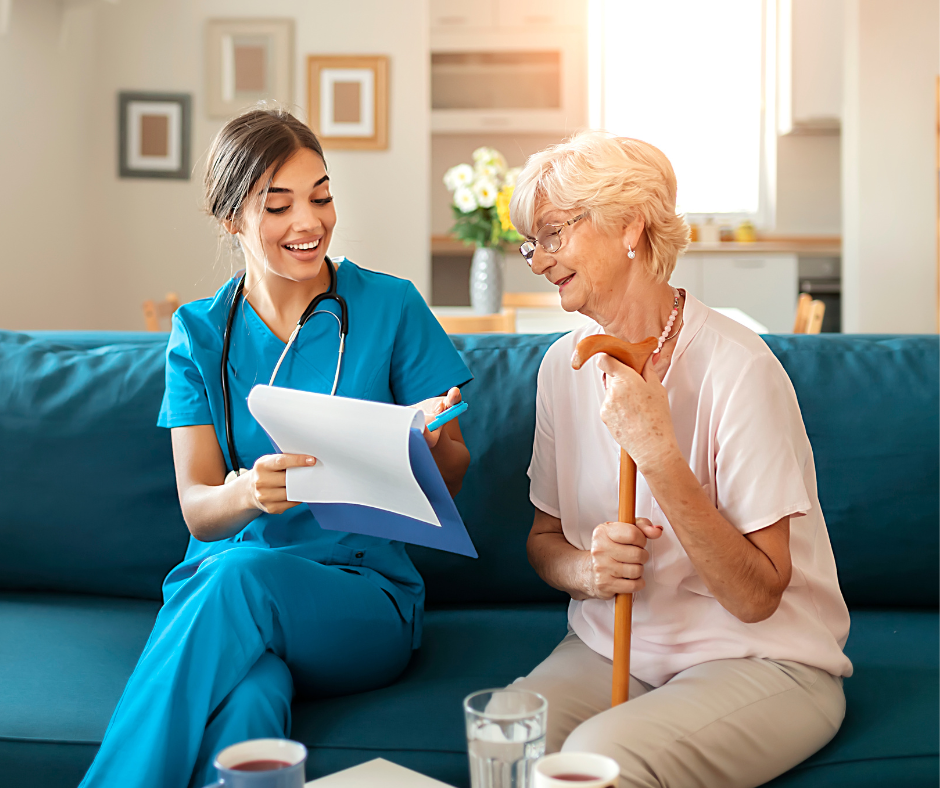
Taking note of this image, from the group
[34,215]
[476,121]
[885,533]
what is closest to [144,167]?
[34,215]

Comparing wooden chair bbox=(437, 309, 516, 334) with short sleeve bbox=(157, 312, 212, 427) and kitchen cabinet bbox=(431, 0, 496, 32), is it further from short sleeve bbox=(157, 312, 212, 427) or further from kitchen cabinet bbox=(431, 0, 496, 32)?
kitchen cabinet bbox=(431, 0, 496, 32)

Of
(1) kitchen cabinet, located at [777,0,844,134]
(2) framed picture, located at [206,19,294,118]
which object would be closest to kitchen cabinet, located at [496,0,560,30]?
(1) kitchen cabinet, located at [777,0,844,134]

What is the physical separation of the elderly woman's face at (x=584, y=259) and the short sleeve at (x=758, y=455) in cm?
22

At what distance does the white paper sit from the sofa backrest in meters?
0.54

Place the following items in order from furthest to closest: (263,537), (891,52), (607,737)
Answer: (891,52) < (263,537) < (607,737)

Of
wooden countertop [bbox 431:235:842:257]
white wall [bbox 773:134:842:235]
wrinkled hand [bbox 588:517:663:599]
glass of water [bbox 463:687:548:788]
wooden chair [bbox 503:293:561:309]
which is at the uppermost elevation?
white wall [bbox 773:134:842:235]

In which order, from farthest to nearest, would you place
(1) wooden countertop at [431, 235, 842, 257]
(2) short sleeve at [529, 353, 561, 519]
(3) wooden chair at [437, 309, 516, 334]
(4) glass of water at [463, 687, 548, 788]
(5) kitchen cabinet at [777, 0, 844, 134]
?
(1) wooden countertop at [431, 235, 842, 257] < (5) kitchen cabinet at [777, 0, 844, 134] < (3) wooden chair at [437, 309, 516, 334] < (2) short sleeve at [529, 353, 561, 519] < (4) glass of water at [463, 687, 548, 788]

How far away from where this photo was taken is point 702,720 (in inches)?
42.0

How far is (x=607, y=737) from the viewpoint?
3.34ft

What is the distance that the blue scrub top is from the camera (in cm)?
141

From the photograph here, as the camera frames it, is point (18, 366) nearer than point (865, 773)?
No

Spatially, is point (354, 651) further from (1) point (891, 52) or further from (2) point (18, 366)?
(1) point (891, 52)

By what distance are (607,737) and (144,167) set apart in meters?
4.80

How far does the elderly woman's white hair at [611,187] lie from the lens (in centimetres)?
121
